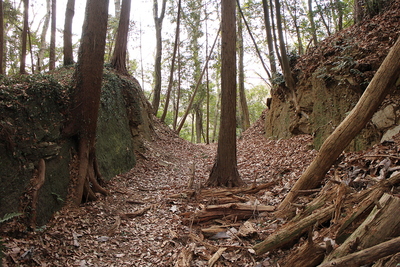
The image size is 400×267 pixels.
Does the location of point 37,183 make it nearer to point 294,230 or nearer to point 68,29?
point 294,230

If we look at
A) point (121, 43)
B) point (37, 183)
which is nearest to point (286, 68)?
point (121, 43)

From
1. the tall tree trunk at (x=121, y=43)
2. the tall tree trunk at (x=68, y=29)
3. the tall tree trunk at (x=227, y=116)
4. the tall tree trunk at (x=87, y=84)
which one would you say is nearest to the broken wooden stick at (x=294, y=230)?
the tall tree trunk at (x=227, y=116)

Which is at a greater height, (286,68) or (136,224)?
(286,68)

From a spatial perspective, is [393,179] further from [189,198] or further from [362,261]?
[189,198]

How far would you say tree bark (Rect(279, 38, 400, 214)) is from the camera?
15.1ft

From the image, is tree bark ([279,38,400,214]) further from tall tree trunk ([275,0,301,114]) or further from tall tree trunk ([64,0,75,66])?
tall tree trunk ([64,0,75,66])

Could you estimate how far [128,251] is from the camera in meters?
4.46

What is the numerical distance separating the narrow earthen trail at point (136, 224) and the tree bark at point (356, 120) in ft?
3.05

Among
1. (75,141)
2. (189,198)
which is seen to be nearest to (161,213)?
(189,198)

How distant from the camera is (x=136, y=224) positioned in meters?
5.42

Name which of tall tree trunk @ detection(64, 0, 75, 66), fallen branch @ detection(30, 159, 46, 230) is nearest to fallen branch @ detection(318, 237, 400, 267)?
fallen branch @ detection(30, 159, 46, 230)

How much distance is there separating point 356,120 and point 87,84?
17.8 feet

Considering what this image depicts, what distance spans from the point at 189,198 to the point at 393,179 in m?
4.27

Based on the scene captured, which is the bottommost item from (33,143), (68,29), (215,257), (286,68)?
(215,257)
